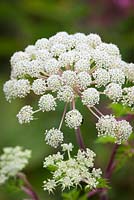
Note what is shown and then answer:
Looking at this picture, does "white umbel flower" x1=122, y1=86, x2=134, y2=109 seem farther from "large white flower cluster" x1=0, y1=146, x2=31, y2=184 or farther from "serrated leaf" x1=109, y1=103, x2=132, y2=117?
"large white flower cluster" x1=0, y1=146, x2=31, y2=184

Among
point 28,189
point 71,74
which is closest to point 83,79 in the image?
point 71,74

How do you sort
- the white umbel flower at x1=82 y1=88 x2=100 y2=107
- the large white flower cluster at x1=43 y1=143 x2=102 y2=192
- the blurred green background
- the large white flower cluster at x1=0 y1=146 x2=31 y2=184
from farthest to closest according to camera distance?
the blurred green background, the large white flower cluster at x1=0 y1=146 x2=31 y2=184, the white umbel flower at x1=82 y1=88 x2=100 y2=107, the large white flower cluster at x1=43 y1=143 x2=102 y2=192

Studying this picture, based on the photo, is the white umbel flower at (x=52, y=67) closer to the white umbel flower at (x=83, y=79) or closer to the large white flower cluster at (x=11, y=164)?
the white umbel flower at (x=83, y=79)

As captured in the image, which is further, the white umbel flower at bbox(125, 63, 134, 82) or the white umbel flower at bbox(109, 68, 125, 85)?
the white umbel flower at bbox(125, 63, 134, 82)

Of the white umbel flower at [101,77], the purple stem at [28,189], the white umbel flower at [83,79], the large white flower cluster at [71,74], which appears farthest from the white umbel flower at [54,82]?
the purple stem at [28,189]

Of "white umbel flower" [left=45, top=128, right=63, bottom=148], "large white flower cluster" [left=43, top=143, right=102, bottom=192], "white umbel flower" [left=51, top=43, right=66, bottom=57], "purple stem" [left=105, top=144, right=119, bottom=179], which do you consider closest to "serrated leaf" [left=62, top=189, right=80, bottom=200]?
"purple stem" [left=105, top=144, right=119, bottom=179]

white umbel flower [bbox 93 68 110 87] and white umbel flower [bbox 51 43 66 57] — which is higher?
white umbel flower [bbox 51 43 66 57]

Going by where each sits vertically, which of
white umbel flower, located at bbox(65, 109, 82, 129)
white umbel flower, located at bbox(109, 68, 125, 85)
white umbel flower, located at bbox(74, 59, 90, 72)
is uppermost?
white umbel flower, located at bbox(74, 59, 90, 72)

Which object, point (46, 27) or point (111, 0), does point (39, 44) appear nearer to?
point (46, 27)
